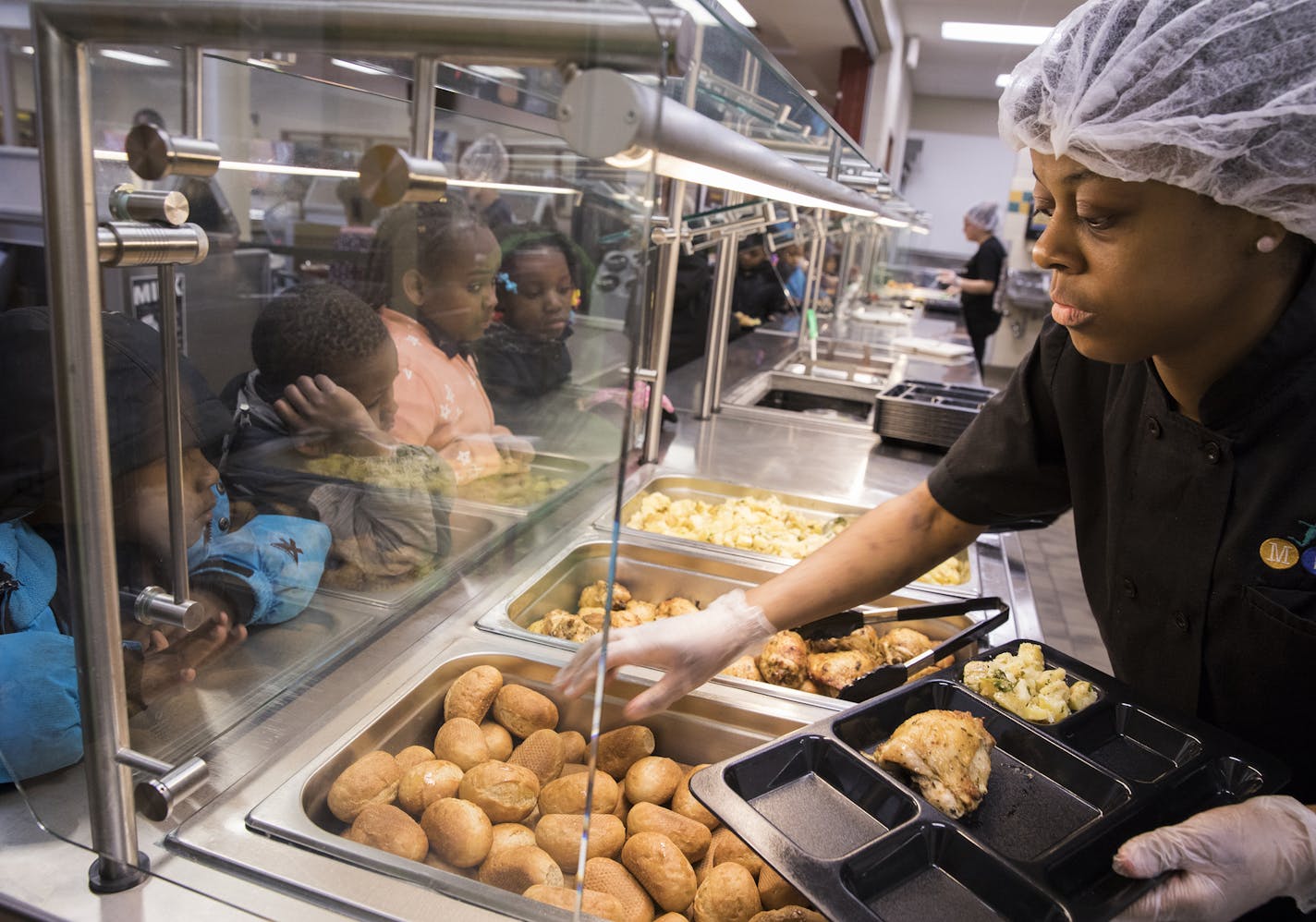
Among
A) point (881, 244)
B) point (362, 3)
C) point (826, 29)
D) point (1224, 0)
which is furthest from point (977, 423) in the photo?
point (881, 244)

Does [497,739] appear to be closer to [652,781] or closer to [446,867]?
[446,867]

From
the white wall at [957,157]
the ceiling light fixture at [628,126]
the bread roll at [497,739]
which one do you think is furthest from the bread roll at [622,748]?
the white wall at [957,157]

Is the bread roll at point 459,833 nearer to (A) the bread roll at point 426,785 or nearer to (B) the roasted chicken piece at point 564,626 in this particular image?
(A) the bread roll at point 426,785

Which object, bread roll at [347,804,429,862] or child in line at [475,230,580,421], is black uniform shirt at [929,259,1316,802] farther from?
bread roll at [347,804,429,862]

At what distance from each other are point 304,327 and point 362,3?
0.36 meters

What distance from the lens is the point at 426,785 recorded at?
0.84m

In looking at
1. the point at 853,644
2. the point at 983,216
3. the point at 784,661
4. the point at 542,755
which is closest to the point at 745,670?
the point at 784,661

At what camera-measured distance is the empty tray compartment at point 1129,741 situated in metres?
1.10

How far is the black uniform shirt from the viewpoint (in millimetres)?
1087

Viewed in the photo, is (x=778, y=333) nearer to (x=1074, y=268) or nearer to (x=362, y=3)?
(x=1074, y=268)

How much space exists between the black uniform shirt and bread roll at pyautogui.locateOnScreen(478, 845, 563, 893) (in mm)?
909

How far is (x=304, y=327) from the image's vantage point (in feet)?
2.84

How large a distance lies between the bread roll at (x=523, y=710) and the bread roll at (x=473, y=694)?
2 cm

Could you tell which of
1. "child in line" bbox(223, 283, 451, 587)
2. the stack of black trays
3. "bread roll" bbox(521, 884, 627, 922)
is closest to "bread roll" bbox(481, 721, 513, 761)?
"bread roll" bbox(521, 884, 627, 922)
